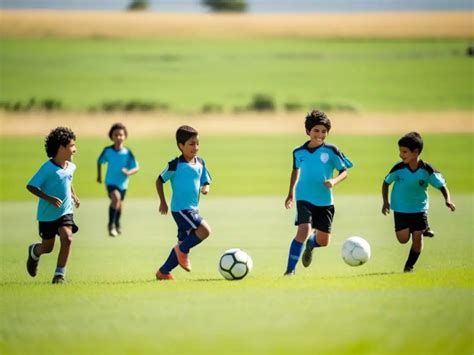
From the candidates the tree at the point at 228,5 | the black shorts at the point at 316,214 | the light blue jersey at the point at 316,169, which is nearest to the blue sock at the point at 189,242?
the black shorts at the point at 316,214

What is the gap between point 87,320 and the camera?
9.68 meters

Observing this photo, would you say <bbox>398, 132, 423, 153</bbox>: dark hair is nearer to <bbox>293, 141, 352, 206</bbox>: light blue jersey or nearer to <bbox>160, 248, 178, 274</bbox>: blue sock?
<bbox>293, 141, 352, 206</bbox>: light blue jersey

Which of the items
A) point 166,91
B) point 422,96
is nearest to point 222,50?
point 166,91

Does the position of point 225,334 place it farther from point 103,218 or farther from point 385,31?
point 385,31

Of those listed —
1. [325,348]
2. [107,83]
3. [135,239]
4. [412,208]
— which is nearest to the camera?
[325,348]

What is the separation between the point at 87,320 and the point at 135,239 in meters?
8.83

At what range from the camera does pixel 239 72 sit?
7994cm

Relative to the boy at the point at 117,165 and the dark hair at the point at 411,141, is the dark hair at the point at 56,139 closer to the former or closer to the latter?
the dark hair at the point at 411,141

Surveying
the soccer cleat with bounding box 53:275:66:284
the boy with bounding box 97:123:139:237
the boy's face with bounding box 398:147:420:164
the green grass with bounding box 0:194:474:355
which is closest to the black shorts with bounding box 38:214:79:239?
the soccer cleat with bounding box 53:275:66:284

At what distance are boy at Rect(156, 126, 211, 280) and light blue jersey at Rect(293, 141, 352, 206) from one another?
1.27 metres

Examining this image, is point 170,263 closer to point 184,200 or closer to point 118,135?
point 184,200

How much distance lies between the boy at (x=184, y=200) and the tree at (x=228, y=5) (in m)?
92.3

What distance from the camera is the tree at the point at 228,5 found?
104562 millimetres

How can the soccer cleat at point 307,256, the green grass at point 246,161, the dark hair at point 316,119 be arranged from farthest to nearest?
the green grass at point 246,161
the soccer cleat at point 307,256
the dark hair at point 316,119
